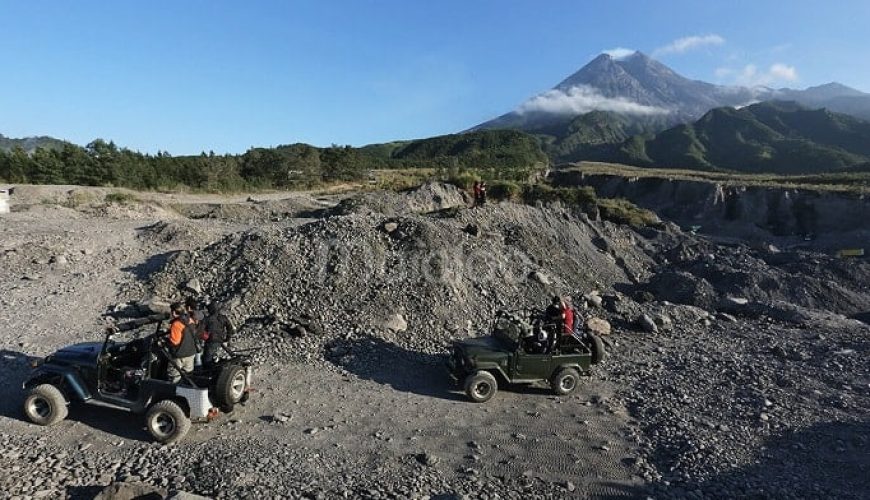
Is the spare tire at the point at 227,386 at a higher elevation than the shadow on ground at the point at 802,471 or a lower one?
higher

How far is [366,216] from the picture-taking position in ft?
59.8

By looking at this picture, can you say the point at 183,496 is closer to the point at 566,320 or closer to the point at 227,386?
the point at 227,386

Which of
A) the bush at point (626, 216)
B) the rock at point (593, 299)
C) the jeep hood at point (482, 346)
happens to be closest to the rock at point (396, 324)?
the jeep hood at point (482, 346)

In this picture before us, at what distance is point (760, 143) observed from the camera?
470 ft

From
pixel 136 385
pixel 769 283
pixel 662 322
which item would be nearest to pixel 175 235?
pixel 136 385

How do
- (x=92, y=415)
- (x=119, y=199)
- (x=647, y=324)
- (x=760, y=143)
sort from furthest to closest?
(x=760, y=143) < (x=119, y=199) < (x=647, y=324) < (x=92, y=415)

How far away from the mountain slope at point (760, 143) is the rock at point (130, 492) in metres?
129

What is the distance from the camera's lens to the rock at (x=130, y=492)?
6.52 meters

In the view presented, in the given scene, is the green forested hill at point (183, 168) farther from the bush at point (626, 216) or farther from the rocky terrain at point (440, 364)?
the bush at point (626, 216)

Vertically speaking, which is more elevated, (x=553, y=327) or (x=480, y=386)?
(x=553, y=327)

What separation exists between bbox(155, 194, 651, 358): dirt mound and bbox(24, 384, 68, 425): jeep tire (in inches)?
203

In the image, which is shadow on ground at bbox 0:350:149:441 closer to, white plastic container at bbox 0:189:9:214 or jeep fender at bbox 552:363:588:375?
jeep fender at bbox 552:363:588:375

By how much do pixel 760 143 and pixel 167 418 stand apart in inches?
6547

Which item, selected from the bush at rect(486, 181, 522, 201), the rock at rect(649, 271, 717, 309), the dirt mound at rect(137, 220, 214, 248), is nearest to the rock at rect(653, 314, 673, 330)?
the rock at rect(649, 271, 717, 309)
